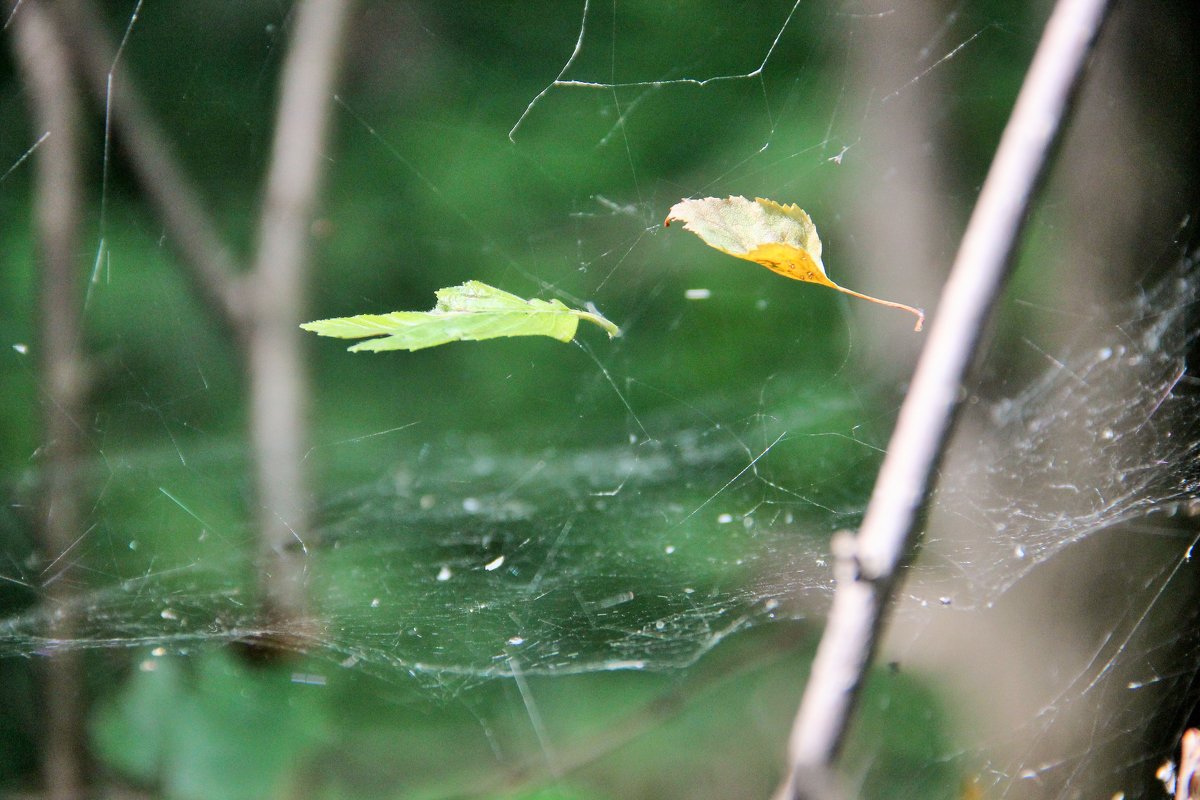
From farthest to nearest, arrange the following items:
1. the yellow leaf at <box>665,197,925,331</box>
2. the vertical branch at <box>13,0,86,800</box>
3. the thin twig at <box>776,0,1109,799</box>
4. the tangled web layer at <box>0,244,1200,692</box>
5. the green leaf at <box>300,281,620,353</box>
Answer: the vertical branch at <box>13,0,86,800</box>, the tangled web layer at <box>0,244,1200,692</box>, the yellow leaf at <box>665,197,925,331</box>, the green leaf at <box>300,281,620,353</box>, the thin twig at <box>776,0,1109,799</box>

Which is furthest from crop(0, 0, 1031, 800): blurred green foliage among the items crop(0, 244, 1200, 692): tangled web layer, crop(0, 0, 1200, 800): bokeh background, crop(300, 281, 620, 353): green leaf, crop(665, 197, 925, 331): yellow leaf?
crop(300, 281, 620, 353): green leaf

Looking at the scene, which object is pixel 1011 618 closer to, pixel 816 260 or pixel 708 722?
pixel 708 722

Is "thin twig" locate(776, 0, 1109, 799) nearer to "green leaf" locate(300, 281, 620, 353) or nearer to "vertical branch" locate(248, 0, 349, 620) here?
"green leaf" locate(300, 281, 620, 353)

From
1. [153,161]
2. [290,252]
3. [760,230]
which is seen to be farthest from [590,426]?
[760,230]

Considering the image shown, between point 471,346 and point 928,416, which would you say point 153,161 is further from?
point 928,416

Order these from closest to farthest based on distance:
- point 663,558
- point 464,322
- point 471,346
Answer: point 464,322, point 663,558, point 471,346

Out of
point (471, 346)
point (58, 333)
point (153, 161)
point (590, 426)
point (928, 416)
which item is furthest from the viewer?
point (471, 346)
